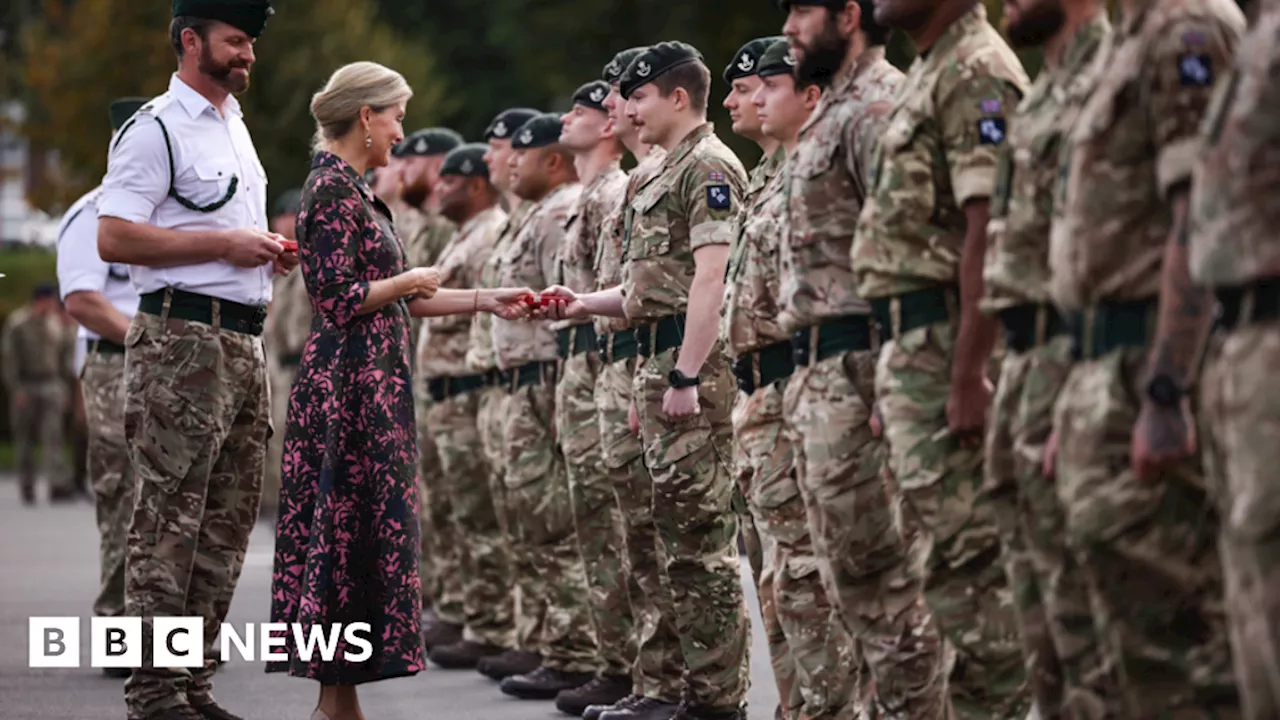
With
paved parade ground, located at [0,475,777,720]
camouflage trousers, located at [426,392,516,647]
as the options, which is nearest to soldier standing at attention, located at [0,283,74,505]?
paved parade ground, located at [0,475,777,720]

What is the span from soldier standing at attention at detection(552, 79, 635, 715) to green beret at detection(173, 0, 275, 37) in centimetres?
181

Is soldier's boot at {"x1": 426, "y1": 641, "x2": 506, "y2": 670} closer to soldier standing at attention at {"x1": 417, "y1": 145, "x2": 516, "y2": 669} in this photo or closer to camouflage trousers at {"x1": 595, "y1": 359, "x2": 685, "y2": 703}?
soldier standing at attention at {"x1": 417, "y1": 145, "x2": 516, "y2": 669}

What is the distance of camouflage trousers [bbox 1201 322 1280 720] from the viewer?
3.81 metres

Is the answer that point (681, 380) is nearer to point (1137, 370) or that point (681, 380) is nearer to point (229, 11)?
point (229, 11)

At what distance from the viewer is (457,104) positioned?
38031 mm

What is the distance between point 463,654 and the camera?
10.9 meters

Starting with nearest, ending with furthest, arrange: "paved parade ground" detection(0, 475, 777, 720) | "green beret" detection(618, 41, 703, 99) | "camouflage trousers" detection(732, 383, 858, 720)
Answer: "camouflage trousers" detection(732, 383, 858, 720)
"green beret" detection(618, 41, 703, 99)
"paved parade ground" detection(0, 475, 777, 720)

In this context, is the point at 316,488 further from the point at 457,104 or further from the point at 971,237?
the point at 457,104

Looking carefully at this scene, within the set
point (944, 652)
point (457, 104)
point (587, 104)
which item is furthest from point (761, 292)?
point (457, 104)

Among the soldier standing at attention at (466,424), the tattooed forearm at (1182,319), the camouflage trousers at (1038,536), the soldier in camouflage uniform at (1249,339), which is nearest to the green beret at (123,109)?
the soldier standing at attention at (466,424)

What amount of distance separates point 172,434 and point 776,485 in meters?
2.27

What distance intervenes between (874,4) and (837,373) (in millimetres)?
1033

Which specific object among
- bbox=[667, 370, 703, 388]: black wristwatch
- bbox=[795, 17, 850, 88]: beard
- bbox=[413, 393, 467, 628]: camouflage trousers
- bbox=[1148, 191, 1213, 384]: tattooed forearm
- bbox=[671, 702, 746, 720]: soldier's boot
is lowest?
bbox=[671, 702, 746, 720]: soldier's boot

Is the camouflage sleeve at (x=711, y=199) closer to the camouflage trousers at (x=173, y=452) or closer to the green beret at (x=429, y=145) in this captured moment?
the camouflage trousers at (x=173, y=452)
